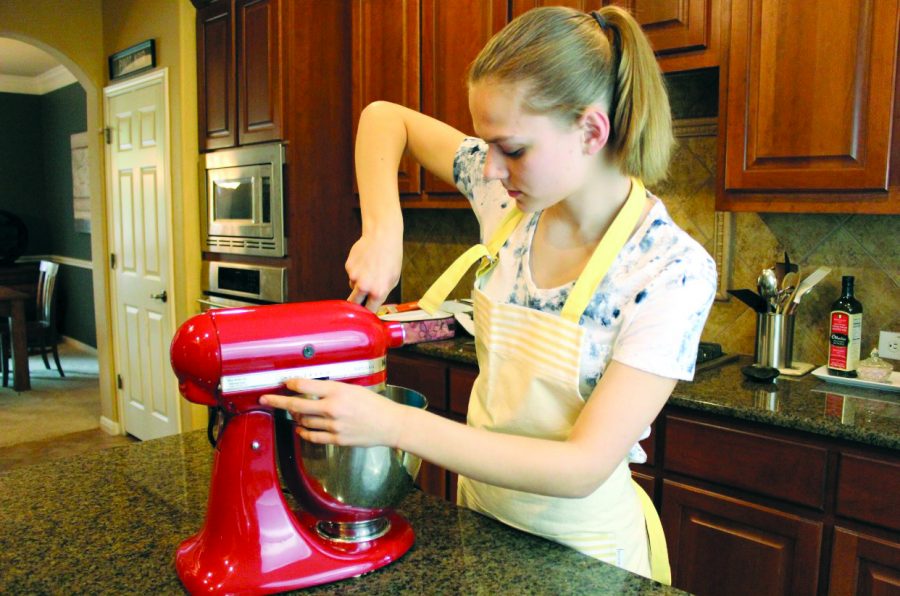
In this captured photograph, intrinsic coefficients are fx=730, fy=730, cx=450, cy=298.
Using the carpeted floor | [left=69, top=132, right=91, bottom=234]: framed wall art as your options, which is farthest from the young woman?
[left=69, top=132, right=91, bottom=234]: framed wall art

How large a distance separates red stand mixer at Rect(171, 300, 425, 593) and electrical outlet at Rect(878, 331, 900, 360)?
178 centimetres

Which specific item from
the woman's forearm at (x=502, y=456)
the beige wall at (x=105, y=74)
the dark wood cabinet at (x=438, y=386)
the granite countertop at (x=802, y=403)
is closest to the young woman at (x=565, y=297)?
the woman's forearm at (x=502, y=456)

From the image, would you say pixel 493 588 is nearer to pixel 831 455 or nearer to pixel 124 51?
pixel 831 455

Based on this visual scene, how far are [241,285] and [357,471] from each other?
8.89 ft

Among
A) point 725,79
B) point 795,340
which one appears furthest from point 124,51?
point 795,340

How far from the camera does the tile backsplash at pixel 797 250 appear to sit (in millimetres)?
2131

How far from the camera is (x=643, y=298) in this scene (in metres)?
0.95

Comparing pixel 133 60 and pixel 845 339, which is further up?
pixel 133 60

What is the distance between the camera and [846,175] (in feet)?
6.02

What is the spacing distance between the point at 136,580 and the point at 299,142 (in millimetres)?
2495

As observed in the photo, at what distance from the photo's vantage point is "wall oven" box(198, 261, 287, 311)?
10.4 feet

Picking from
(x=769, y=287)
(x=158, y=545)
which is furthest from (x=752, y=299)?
(x=158, y=545)

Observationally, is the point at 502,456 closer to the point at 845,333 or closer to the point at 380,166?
the point at 380,166

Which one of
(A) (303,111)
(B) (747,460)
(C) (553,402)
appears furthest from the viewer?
(A) (303,111)
